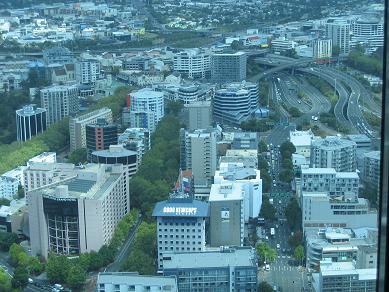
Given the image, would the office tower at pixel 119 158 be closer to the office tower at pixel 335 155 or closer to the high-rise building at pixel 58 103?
the office tower at pixel 335 155

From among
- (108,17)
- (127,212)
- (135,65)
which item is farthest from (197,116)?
(108,17)

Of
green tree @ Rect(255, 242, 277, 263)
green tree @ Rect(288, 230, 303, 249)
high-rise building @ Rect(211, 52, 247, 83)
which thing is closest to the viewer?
green tree @ Rect(255, 242, 277, 263)

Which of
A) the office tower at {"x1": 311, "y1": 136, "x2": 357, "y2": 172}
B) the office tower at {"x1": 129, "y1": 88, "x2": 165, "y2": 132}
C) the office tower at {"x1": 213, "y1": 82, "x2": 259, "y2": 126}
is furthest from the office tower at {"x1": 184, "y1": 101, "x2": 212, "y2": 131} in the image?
the office tower at {"x1": 311, "y1": 136, "x2": 357, "y2": 172}

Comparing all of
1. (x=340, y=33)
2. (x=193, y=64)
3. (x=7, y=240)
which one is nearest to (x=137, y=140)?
(x=7, y=240)

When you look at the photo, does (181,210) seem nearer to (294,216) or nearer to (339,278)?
(294,216)

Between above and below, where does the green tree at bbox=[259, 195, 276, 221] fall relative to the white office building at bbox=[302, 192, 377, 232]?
below

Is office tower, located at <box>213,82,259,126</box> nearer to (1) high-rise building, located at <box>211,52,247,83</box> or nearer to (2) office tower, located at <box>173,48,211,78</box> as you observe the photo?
(1) high-rise building, located at <box>211,52,247,83</box>
